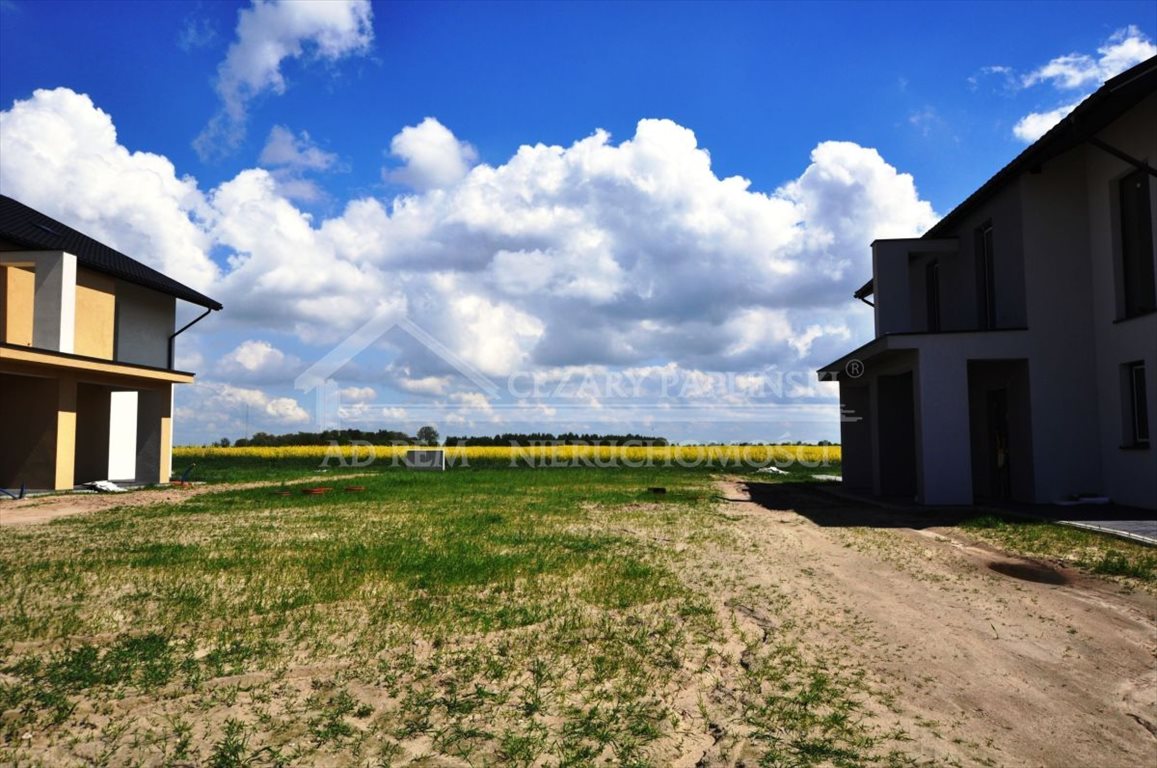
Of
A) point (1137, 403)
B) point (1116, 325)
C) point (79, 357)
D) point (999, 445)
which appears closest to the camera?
point (1137, 403)

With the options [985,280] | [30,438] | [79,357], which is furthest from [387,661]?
[30,438]

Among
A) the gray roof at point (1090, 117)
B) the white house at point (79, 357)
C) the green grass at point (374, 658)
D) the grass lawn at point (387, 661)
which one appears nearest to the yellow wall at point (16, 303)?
the white house at point (79, 357)

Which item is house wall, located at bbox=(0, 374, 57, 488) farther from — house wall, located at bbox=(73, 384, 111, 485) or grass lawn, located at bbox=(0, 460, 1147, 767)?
grass lawn, located at bbox=(0, 460, 1147, 767)

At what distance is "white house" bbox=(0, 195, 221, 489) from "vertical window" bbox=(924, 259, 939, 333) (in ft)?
65.7

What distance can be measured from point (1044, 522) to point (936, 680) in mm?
7865

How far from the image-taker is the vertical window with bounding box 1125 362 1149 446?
510 inches

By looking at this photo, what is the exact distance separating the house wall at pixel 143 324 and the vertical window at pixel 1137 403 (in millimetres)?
23544

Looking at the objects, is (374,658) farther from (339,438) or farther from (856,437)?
(339,438)

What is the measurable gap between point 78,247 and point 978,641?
74.8ft

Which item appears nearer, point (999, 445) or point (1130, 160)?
point (1130, 160)

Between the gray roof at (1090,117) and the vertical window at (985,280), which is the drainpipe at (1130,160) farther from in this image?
the vertical window at (985,280)

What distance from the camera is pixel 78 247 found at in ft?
67.9

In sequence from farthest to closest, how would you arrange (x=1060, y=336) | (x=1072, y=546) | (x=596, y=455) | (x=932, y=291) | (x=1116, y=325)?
(x=596, y=455) → (x=932, y=291) → (x=1060, y=336) → (x=1116, y=325) → (x=1072, y=546)

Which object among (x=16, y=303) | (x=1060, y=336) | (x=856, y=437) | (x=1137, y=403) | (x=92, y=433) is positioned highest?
(x=16, y=303)
